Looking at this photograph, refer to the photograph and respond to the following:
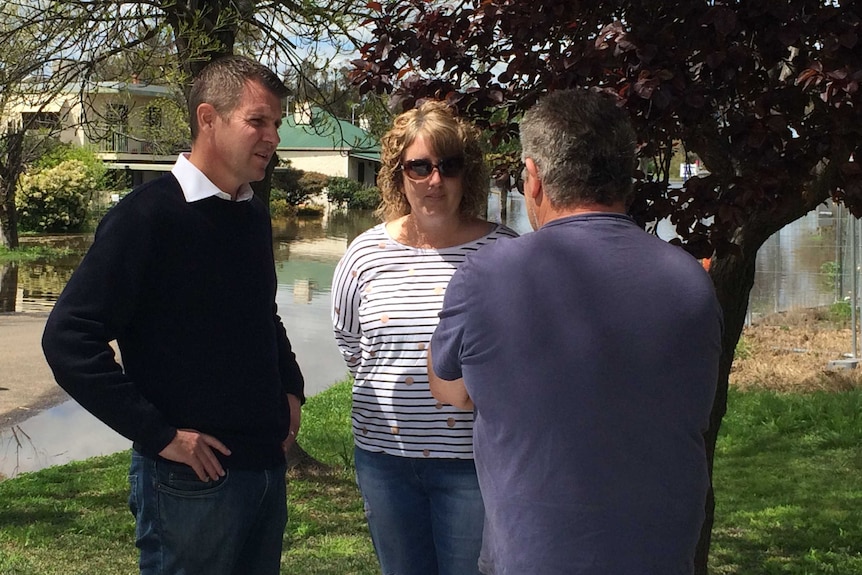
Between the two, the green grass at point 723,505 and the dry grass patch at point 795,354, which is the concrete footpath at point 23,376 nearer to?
the green grass at point 723,505

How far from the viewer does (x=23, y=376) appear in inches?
499

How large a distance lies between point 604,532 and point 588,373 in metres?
0.32

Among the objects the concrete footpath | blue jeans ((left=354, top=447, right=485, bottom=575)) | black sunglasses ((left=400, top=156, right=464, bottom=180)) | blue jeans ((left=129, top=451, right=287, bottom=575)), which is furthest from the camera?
the concrete footpath

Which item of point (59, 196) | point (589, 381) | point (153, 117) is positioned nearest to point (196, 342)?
point (589, 381)

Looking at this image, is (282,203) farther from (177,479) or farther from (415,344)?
(177,479)

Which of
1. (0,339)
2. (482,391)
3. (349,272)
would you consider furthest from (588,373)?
(0,339)

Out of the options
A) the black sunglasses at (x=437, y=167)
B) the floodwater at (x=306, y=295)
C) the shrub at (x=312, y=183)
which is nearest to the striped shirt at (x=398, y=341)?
the black sunglasses at (x=437, y=167)

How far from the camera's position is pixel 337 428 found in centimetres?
980

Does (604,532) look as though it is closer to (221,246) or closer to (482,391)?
(482,391)

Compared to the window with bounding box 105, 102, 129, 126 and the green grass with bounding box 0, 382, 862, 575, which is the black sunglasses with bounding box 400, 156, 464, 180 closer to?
the green grass with bounding box 0, 382, 862, 575

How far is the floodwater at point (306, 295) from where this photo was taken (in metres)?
9.78

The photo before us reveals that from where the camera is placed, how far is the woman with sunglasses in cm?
284

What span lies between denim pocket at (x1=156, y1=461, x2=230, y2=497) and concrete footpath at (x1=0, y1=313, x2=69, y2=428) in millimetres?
7360

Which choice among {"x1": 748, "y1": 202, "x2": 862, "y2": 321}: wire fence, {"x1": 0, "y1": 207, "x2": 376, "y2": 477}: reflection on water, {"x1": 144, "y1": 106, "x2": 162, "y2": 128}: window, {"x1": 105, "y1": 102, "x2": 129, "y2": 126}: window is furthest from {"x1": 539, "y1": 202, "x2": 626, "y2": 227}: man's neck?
{"x1": 144, "y1": 106, "x2": 162, "y2": 128}: window
